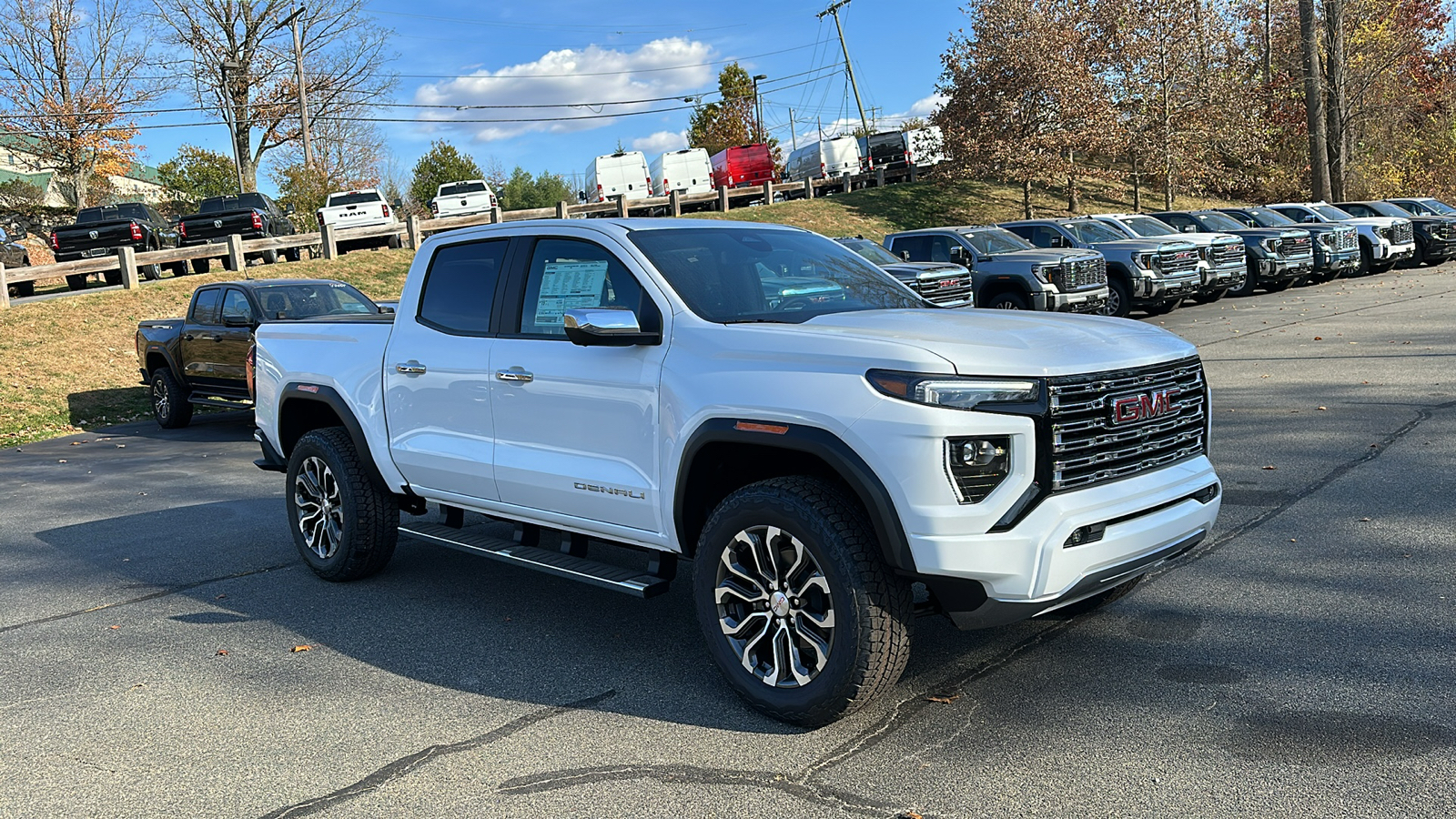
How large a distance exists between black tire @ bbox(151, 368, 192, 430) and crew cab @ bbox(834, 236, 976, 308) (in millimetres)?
9367

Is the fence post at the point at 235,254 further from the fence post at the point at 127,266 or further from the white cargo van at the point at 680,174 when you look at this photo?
the white cargo van at the point at 680,174

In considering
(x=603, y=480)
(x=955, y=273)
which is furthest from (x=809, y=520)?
(x=955, y=273)

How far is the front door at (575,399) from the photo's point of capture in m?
4.78

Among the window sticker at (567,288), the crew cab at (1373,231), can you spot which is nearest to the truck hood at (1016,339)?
the window sticker at (567,288)

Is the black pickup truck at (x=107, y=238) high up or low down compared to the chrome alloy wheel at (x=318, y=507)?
up

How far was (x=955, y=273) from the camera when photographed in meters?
17.3

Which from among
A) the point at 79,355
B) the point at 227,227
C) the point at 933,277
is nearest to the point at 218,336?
the point at 79,355

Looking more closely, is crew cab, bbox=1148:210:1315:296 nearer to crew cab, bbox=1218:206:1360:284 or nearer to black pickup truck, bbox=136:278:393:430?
crew cab, bbox=1218:206:1360:284

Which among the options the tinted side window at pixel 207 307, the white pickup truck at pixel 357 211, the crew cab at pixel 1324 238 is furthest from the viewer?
the white pickup truck at pixel 357 211

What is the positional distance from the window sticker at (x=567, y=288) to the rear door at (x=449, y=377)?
328 millimetres

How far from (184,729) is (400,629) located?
4.26 feet

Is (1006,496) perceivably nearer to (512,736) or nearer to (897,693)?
(897,693)

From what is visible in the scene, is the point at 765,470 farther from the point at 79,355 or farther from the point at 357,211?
the point at 357,211

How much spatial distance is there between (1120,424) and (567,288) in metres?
2.56
